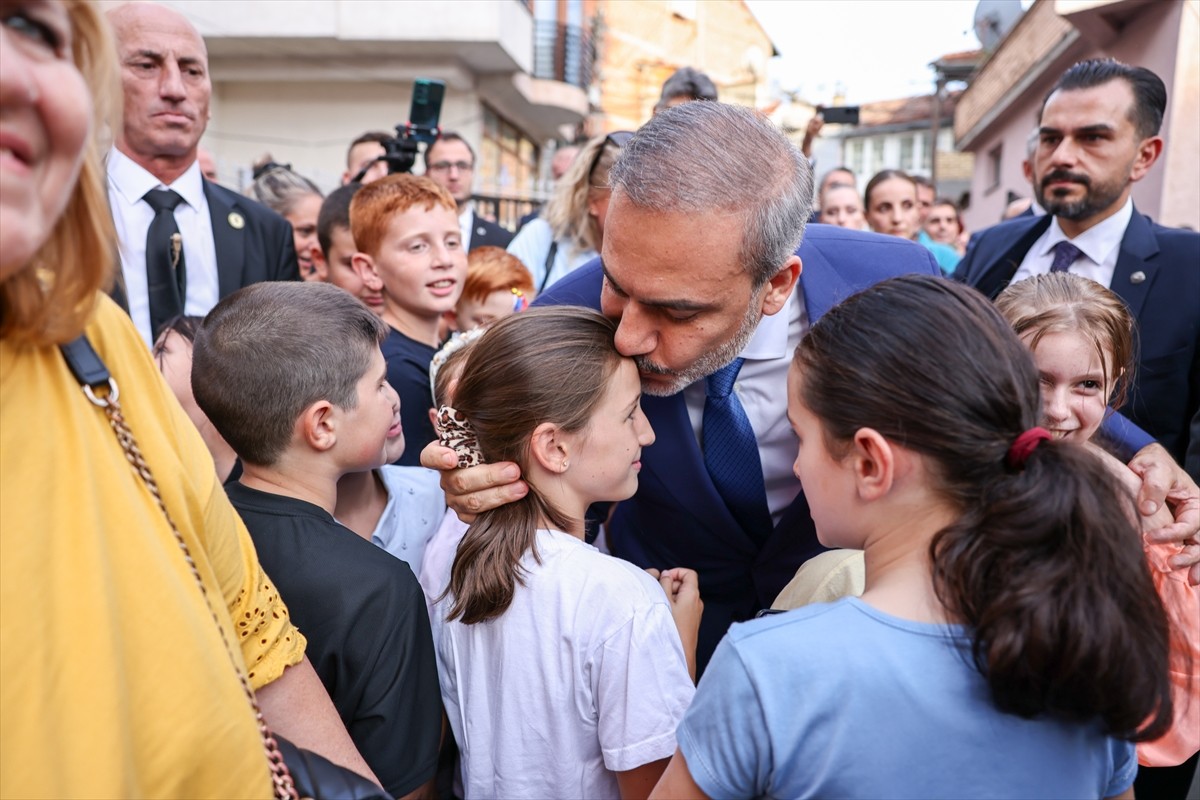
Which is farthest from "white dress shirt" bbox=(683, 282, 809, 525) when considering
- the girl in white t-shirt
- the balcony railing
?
the balcony railing

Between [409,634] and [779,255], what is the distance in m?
1.14

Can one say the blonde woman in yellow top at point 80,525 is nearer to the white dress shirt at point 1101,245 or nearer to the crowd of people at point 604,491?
the crowd of people at point 604,491

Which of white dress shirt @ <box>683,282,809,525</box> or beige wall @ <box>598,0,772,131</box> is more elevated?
beige wall @ <box>598,0,772,131</box>

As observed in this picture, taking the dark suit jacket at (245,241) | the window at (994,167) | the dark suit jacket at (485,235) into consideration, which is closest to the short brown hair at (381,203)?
the dark suit jacket at (245,241)

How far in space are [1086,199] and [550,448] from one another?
8.13 ft

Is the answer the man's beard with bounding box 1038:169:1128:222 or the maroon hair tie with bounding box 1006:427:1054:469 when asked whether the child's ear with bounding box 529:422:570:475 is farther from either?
the man's beard with bounding box 1038:169:1128:222

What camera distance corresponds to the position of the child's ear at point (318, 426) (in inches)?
79.0

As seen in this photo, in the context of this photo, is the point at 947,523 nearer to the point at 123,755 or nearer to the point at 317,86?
the point at 123,755

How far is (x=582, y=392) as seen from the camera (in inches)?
76.6

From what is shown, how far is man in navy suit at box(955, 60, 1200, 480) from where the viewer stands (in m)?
2.92

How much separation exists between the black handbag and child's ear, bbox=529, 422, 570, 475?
80 centimetres

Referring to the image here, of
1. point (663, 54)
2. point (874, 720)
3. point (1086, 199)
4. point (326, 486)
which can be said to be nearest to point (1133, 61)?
point (1086, 199)

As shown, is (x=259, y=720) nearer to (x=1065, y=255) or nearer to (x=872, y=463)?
(x=872, y=463)

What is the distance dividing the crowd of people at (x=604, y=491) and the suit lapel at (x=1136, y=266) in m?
0.02
